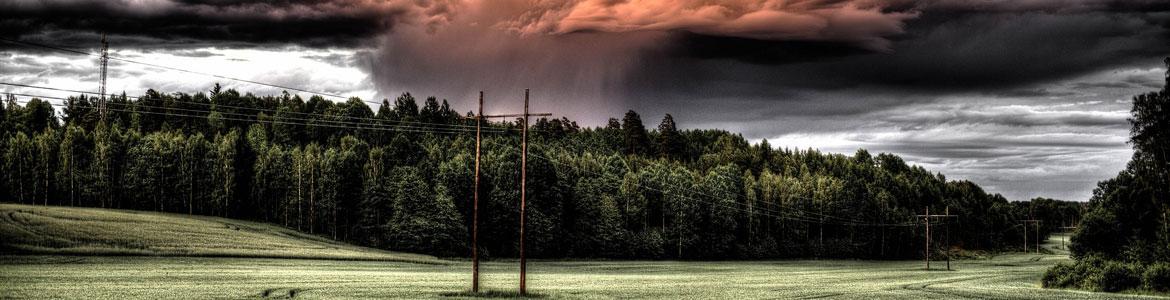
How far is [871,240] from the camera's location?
170625 mm

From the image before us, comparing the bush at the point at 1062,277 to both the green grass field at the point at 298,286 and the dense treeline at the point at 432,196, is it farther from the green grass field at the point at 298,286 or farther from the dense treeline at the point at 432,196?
the dense treeline at the point at 432,196

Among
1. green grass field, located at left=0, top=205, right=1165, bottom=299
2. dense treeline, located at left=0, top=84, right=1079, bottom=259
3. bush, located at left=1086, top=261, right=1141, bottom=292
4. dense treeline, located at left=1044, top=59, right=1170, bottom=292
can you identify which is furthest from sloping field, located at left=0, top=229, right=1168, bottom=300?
dense treeline, located at left=0, top=84, right=1079, bottom=259

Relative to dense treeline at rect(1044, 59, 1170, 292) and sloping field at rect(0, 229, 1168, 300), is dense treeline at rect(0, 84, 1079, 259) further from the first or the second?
dense treeline at rect(1044, 59, 1170, 292)

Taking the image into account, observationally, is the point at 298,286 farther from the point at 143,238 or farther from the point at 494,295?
the point at 143,238

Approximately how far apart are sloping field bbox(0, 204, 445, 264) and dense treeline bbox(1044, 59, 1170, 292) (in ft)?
231

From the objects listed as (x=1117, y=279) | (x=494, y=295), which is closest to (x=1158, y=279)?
(x=1117, y=279)

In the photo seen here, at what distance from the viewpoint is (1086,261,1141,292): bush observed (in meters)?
59.3

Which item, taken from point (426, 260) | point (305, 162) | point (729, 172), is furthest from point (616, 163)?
point (426, 260)

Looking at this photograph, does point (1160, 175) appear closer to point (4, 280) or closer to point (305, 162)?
point (4, 280)

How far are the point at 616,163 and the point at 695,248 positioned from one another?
29.7 meters

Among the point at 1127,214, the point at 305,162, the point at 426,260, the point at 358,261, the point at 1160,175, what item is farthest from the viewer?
the point at 305,162

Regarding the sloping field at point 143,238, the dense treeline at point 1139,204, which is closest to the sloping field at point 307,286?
the sloping field at point 143,238

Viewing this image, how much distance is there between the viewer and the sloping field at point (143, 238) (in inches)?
3135

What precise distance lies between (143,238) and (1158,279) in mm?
89915
